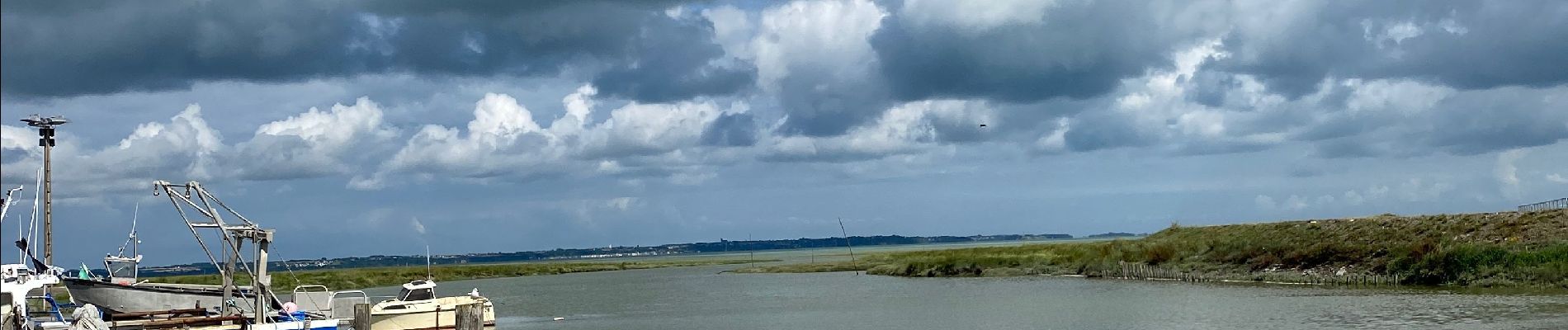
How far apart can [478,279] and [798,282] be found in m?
43.5

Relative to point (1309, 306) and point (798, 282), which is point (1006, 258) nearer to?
point (798, 282)

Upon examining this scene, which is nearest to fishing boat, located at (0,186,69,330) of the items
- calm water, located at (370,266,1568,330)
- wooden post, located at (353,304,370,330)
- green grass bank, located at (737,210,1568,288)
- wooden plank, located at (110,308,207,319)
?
wooden plank, located at (110,308,207,319)

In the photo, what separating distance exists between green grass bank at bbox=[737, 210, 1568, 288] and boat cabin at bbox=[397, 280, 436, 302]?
4203cm

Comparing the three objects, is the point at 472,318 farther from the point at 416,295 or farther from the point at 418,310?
the point at 416,295

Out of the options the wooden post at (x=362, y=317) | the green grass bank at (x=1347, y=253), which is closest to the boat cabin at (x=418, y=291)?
the wooden post at (x=362, y=317)

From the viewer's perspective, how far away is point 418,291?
43812 millimetres

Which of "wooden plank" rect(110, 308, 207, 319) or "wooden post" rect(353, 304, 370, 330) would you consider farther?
"wooden plank" rect(110, 308, 207, 319)

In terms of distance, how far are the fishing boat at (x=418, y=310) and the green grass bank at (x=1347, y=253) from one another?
136 feet

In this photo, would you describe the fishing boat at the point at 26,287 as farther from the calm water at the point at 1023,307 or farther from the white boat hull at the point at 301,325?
the calm water at the point at 1023,307

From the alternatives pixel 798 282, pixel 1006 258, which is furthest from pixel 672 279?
pixel 1006 258

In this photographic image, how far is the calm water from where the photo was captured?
43656 mm

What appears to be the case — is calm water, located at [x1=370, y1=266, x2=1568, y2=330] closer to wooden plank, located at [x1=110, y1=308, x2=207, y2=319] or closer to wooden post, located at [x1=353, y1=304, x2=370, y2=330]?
wooden plank, located at [x1=110, y1=308, x2=207, y2=319]

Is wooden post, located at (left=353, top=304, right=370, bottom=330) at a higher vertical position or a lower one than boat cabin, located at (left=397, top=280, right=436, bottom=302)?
lower

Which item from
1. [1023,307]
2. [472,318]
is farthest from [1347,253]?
[472,318]
